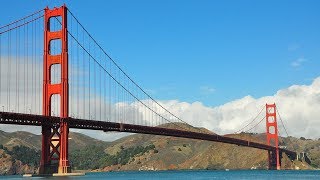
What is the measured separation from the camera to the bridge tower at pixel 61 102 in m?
76.1

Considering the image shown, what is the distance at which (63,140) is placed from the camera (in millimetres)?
76562

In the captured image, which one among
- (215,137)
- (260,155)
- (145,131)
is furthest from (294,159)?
(145,131)

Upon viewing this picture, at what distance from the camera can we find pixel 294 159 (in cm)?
18388

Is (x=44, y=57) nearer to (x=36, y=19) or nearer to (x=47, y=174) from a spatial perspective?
(x=36, y=19)

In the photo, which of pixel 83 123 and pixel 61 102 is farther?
pixel 83 123

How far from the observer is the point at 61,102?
7625cm

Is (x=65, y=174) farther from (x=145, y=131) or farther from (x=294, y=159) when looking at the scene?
(x=294, y=159)

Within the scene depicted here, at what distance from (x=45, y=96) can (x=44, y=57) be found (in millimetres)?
5468

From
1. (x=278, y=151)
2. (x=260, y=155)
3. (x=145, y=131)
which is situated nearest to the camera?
(x=145, y=131)

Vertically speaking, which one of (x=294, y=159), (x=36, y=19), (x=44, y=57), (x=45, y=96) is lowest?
(x=294, y=159)

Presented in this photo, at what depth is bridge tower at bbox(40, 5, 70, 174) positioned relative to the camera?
76.1 meters

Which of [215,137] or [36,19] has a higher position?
[36,19]

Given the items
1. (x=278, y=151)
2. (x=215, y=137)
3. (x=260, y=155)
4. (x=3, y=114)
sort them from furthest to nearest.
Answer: (x=260, y=155) < (x=278, y=151) < (x=215, y=137) < (x=3, y=114)

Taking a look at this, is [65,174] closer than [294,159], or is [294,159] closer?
[65,174]
